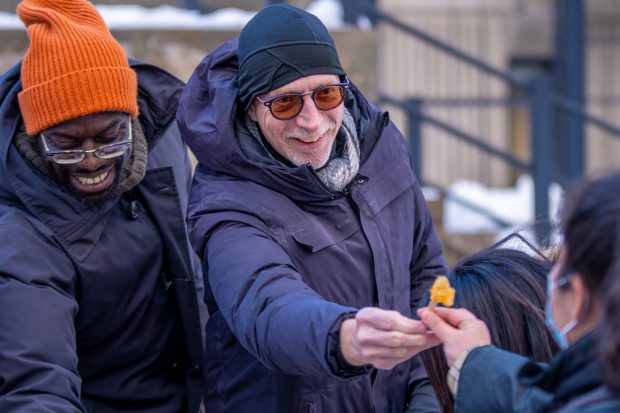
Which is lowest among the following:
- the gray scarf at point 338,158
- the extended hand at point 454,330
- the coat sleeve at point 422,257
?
the coat sleeve at point 422,257

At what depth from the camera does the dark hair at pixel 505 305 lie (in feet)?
7.56

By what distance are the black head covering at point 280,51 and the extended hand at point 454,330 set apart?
0.83 meters

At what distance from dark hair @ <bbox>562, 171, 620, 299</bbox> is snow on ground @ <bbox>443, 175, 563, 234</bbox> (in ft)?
15.5

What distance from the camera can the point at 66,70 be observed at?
9.32ft

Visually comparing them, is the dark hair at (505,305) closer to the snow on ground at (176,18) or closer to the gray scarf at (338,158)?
the gray scarf at (338,158)

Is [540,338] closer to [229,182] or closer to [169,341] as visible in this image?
[229,182]

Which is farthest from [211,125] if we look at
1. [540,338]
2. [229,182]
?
[540,338]

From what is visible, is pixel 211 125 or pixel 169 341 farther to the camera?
pixel 169 341

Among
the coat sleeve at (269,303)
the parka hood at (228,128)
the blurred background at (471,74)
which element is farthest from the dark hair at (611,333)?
the blurred background at (471,74)

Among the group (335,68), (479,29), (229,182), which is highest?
(335,68)

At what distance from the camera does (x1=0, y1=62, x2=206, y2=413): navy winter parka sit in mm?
2576

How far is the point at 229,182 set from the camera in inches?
103

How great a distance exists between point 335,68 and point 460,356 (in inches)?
38.1

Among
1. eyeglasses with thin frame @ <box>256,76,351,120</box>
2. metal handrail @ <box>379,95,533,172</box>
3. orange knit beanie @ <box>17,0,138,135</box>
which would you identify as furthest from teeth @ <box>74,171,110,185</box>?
metal handrail @ <box>379,95,533,172</box>
